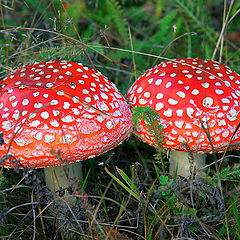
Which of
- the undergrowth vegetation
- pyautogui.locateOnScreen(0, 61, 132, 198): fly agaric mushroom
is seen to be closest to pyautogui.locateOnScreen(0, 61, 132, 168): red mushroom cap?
pyautogui.locateOnScreen(0, 61, 132, 198): fly agaric mushroom

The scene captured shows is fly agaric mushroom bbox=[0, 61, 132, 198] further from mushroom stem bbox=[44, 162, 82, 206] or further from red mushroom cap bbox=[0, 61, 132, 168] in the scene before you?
mushroom stem bbox=[44, 162, 82, 206]

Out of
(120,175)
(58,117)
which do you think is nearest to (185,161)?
(120,175)

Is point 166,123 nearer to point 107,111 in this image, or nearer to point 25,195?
point 107,111

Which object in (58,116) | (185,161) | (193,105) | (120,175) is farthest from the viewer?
(185,161)

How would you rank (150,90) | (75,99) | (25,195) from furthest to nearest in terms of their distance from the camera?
(25,195), (150,90), (75,99)

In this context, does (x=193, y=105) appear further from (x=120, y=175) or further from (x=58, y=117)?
(x=58, y=117)

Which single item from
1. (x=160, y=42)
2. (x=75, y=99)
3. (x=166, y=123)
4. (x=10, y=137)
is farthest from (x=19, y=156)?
(x=160, y=42)
